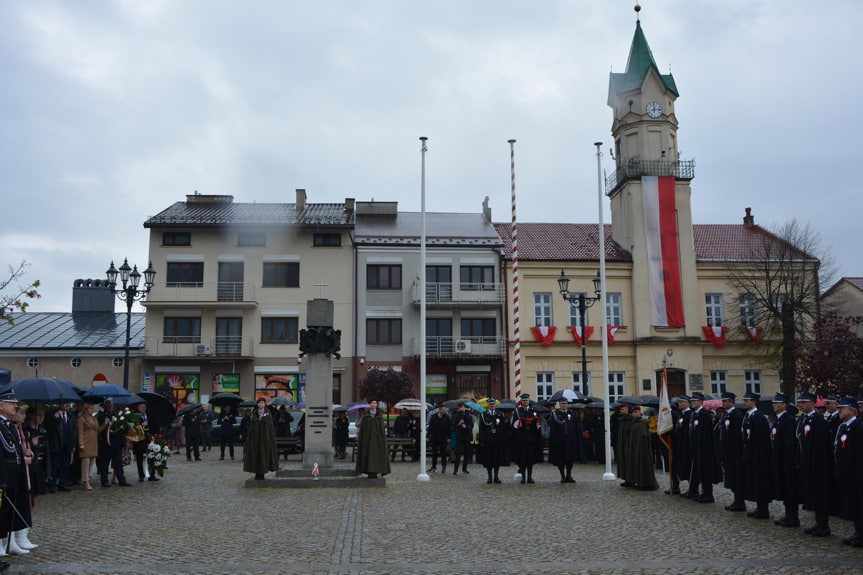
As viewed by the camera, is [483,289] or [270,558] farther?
[483,289]

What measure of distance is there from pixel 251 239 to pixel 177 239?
4023 mm

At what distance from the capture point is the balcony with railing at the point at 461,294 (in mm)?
41812

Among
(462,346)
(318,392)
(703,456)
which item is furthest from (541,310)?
(703,456)

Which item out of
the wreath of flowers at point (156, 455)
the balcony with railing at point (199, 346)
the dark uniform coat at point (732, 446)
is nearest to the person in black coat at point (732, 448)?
the dark uniform coat at point (732, 446)

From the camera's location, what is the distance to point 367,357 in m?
41.8

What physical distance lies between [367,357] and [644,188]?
1788cm

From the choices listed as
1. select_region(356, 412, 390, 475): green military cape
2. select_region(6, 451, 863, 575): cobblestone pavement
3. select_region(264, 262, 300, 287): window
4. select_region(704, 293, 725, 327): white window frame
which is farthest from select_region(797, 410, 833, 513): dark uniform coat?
select_region(264, 262, 300, 287): window

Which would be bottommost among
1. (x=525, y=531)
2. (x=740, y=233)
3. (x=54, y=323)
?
(x=525, y=531)

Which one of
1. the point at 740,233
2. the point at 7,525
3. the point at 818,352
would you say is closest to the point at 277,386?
the point at 818,352

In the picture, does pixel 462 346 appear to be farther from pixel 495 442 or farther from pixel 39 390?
pixel 39 390

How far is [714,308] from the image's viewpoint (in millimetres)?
43500

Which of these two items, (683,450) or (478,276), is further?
(478,276)

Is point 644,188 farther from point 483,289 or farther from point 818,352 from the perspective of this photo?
point 818,352

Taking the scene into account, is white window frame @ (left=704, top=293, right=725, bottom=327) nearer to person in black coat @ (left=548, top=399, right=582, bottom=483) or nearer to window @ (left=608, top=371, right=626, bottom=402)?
window @ (left=608, top=371, right=626, bottom=402)
